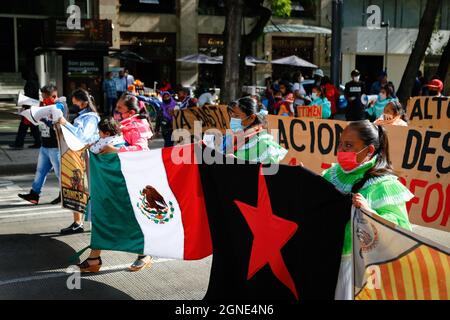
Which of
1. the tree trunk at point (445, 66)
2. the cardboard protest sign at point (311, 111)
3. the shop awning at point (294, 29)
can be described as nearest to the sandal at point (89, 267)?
the cardboard protest sign at point (311, 111)

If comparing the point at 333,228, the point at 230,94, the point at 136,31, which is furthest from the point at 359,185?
the point at 136,31

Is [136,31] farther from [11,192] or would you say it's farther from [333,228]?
[333,228]

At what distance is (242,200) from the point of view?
407 centimetres

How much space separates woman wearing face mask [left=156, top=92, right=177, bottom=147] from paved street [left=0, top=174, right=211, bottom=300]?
20.0 feet

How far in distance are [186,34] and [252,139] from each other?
2522 cm

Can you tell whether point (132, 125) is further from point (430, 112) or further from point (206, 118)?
point (206, 118)

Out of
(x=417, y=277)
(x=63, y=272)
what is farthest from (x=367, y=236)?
(x=63, y=272)

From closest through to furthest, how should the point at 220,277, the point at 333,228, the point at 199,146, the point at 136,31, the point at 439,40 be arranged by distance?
the point at 333,228 < the point at 220,277 < the point at 199,146 < the point at 136,31 < the point at 439,40

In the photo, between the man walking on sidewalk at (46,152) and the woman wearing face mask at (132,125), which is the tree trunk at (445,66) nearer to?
the man walking on sidewalk at (46,152)

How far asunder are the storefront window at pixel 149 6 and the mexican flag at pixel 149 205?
972 inches

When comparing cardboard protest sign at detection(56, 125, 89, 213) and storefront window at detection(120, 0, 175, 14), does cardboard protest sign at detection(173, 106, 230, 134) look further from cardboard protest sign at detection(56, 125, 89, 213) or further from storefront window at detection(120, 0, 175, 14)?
storefront window at detection(120, 0, 175, 14)

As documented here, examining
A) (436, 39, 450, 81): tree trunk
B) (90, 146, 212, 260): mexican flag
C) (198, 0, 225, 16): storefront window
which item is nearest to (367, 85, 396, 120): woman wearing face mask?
(90, 146, 212, 260): mexican flag

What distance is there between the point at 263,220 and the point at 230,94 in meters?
12.3

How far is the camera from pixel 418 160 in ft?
22.0
